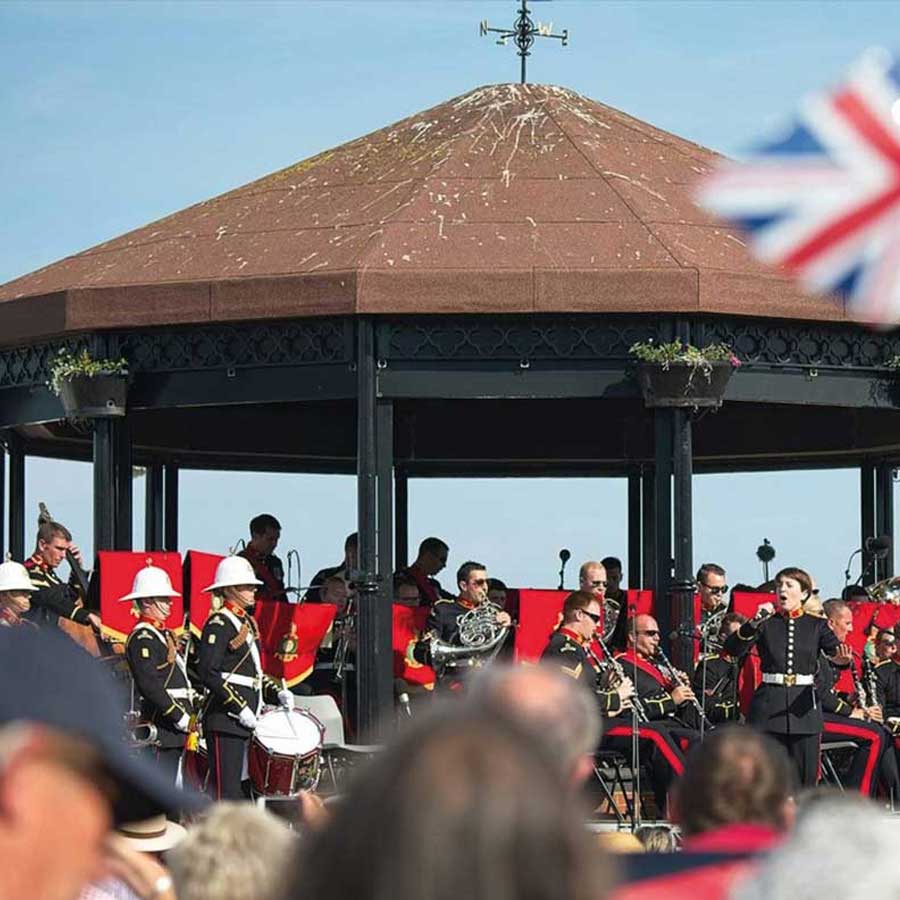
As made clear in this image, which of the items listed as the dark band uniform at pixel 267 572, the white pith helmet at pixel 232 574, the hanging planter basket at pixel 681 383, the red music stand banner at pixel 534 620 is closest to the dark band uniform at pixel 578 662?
the red music stand banner at pixel 534 620

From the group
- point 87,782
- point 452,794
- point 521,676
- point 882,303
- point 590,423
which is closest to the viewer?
point 452,794

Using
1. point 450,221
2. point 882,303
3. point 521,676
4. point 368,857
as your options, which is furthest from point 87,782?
point 450,221

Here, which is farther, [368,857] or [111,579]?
[111,579]

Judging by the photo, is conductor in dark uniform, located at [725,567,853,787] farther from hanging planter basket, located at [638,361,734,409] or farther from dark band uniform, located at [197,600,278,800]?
dark band uniform, located at [197,600,278,800]

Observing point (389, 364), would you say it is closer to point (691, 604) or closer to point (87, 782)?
point (691, 604)

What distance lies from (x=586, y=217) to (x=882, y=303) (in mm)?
9944

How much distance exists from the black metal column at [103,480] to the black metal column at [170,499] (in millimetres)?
7800

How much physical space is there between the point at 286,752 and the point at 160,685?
1.03 m

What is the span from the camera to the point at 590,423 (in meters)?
25.6

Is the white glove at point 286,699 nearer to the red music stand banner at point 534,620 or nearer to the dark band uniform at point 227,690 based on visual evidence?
the dark band uniform at point 227,690

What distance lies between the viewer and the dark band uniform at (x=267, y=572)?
19250 mm

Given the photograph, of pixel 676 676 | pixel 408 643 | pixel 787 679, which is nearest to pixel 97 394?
pixel 408 643

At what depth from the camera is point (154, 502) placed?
2589 centimetres

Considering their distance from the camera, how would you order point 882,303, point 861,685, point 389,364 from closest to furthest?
1. point 882,303
2. point 389,364
3. point 861,685
